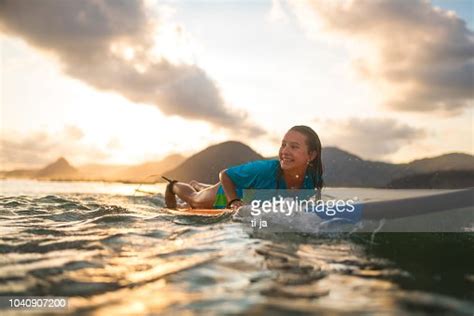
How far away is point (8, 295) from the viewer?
3008mm

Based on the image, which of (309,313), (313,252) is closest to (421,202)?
(313,252)

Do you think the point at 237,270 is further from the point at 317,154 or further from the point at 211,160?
the point at 211,160

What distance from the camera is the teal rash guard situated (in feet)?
25.0

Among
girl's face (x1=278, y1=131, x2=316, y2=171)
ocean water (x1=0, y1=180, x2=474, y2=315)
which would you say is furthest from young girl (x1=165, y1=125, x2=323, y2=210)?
ocean water (x1=0, y1=180, x2=474, y2=315)

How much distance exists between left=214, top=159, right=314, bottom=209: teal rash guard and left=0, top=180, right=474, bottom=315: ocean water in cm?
184

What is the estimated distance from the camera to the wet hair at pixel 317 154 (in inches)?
300

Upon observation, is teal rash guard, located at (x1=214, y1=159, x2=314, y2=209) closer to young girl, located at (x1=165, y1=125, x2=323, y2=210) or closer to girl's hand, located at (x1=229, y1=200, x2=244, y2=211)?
young girl, located at (x1=165, y1=125, x2=323, y2=210)

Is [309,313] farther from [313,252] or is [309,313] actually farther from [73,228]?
[73,228]

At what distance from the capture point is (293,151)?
24.4ft

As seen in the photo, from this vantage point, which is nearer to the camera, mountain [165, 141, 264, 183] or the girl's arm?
the girl's arm

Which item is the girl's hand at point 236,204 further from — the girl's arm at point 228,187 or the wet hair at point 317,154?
the wet hair at point 317,154

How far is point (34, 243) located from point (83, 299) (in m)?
2.33

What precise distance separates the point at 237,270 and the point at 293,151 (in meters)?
4.05

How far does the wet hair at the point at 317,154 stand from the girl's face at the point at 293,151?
11 centimetres
